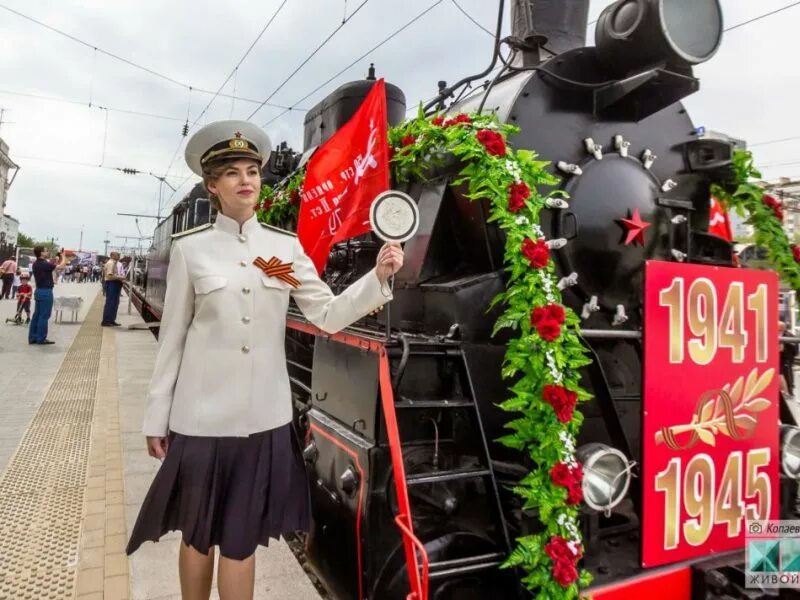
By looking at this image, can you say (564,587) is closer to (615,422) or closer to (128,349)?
(615,422)

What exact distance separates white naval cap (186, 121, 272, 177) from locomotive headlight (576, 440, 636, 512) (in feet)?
5.18

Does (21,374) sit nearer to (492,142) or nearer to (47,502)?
(47,502)

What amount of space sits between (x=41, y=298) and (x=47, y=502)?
22.9ft

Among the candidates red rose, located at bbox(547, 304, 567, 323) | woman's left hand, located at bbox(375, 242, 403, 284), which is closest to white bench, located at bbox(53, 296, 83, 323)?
woman's left hand, located at bbox(375, 242, 403, 284)

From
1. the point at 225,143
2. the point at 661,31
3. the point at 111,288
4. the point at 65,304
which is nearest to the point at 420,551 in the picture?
the point at 225,143

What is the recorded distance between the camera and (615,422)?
2.19 metres

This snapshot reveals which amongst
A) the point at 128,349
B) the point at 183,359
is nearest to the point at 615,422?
the point at 183,359

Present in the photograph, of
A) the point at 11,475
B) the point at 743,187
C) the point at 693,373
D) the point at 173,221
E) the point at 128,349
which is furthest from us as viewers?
the point at 173,221

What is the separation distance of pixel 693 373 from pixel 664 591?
0.78 meters

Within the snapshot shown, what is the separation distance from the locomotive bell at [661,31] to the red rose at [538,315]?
1.36 m

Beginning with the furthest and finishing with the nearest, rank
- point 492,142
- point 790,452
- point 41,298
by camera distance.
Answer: point 41,298
point 790,452
point 492,142

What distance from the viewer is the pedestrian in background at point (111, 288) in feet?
39.1

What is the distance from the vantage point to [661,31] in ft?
7.62

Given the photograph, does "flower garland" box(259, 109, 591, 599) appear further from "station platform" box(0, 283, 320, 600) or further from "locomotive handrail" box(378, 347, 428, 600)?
"station platform" box(0, 283, 320, 600)
